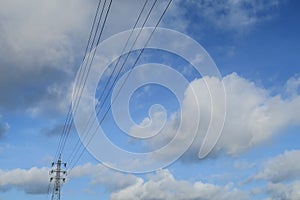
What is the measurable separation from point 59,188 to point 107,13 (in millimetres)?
83562

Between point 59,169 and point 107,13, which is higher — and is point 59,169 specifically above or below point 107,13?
above

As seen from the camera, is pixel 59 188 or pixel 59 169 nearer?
pixel 59 188

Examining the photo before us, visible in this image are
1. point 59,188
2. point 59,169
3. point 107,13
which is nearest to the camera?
point 107,13

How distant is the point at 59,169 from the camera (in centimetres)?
11319

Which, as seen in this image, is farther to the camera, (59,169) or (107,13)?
(59,169)

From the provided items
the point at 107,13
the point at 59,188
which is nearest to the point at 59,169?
the point at 59,188

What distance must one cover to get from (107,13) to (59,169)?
89.5 meters

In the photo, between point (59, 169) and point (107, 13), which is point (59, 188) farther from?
point (107, 13)

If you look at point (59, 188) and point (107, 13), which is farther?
point (59, 188)

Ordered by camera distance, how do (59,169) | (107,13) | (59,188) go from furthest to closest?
(59,169)
(59,188)
(107,13)

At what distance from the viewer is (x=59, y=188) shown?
106000 millimetres

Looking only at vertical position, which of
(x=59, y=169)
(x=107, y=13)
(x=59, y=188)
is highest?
(x=59, y=169)

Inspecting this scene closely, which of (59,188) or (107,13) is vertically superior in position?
(59,188)

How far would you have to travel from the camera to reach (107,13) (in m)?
29.7
